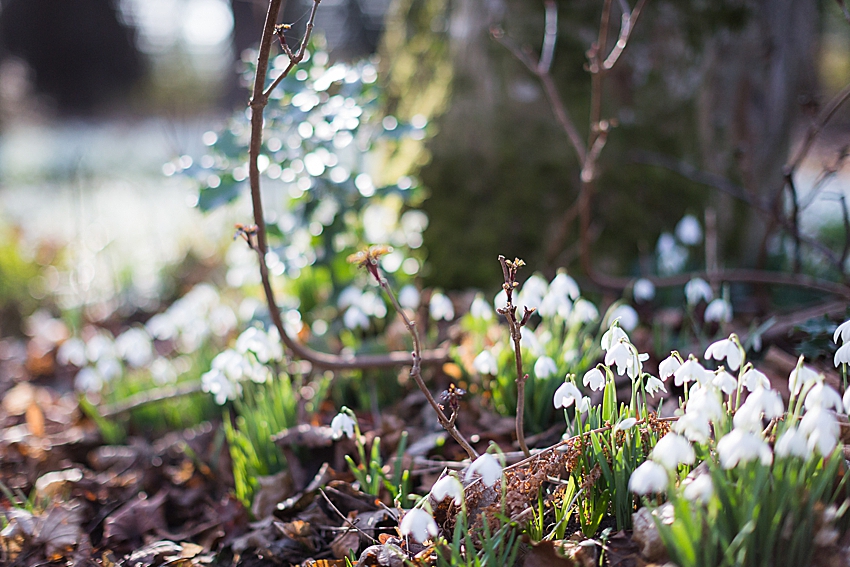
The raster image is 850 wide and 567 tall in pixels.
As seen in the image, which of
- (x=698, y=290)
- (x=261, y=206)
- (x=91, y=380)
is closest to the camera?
(x=261, y=206)

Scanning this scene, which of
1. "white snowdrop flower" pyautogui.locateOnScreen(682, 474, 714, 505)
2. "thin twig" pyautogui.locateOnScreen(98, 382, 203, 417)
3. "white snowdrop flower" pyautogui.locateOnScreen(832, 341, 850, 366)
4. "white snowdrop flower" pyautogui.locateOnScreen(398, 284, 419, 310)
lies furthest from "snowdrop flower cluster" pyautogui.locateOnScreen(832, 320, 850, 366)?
"thin twig" pyautogui.locateOnScreen(98, 382, 203, 417)

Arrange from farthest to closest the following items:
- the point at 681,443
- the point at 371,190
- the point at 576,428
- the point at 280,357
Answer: the point at 371,190
the point at 280,357
the point at 576,428
the point at 681,443

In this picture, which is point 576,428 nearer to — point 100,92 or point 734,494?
point 734,494

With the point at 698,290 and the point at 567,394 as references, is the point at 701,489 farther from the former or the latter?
the point at 698,290

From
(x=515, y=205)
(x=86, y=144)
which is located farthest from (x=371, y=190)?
(x=86, y=144)

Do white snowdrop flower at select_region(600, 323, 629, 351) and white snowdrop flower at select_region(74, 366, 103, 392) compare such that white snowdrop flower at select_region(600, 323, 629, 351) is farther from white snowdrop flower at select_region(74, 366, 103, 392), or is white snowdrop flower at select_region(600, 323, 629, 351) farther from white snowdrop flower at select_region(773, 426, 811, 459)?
white snowdrop flower at select_region(74, 366, 103, 392)

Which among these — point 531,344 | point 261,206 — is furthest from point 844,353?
point 261,206
